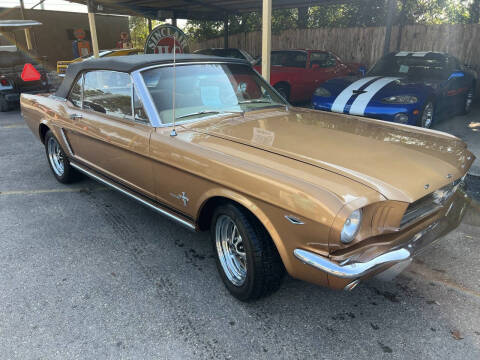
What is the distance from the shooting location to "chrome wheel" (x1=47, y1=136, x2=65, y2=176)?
470 cm

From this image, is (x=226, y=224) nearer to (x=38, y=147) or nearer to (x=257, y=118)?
(x=257, y=118)

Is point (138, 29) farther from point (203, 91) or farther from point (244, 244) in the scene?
point (244, 244)

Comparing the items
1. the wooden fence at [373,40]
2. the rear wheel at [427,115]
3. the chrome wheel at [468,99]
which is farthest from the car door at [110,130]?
the wooden fence at [373,40]

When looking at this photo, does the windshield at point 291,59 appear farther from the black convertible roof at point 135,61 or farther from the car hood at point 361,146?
the car hood at point 361,146

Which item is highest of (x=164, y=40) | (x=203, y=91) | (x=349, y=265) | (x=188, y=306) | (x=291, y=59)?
(x=164, y=40)

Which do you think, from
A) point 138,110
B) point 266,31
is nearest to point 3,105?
point 266,31

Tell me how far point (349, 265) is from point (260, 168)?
740 millimetres

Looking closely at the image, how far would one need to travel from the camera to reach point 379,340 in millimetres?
2205

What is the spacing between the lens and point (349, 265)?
189cm

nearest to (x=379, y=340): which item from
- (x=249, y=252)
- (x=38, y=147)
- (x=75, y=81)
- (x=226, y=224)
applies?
(x=249, y=252)

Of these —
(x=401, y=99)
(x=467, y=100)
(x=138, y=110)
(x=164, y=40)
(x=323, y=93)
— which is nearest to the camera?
(x=138, y=110)

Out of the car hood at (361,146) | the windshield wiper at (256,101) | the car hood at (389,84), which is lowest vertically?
the car hood at (361,146)

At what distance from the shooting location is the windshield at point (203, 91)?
3.07m

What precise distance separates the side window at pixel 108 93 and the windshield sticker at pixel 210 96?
2.06ft
